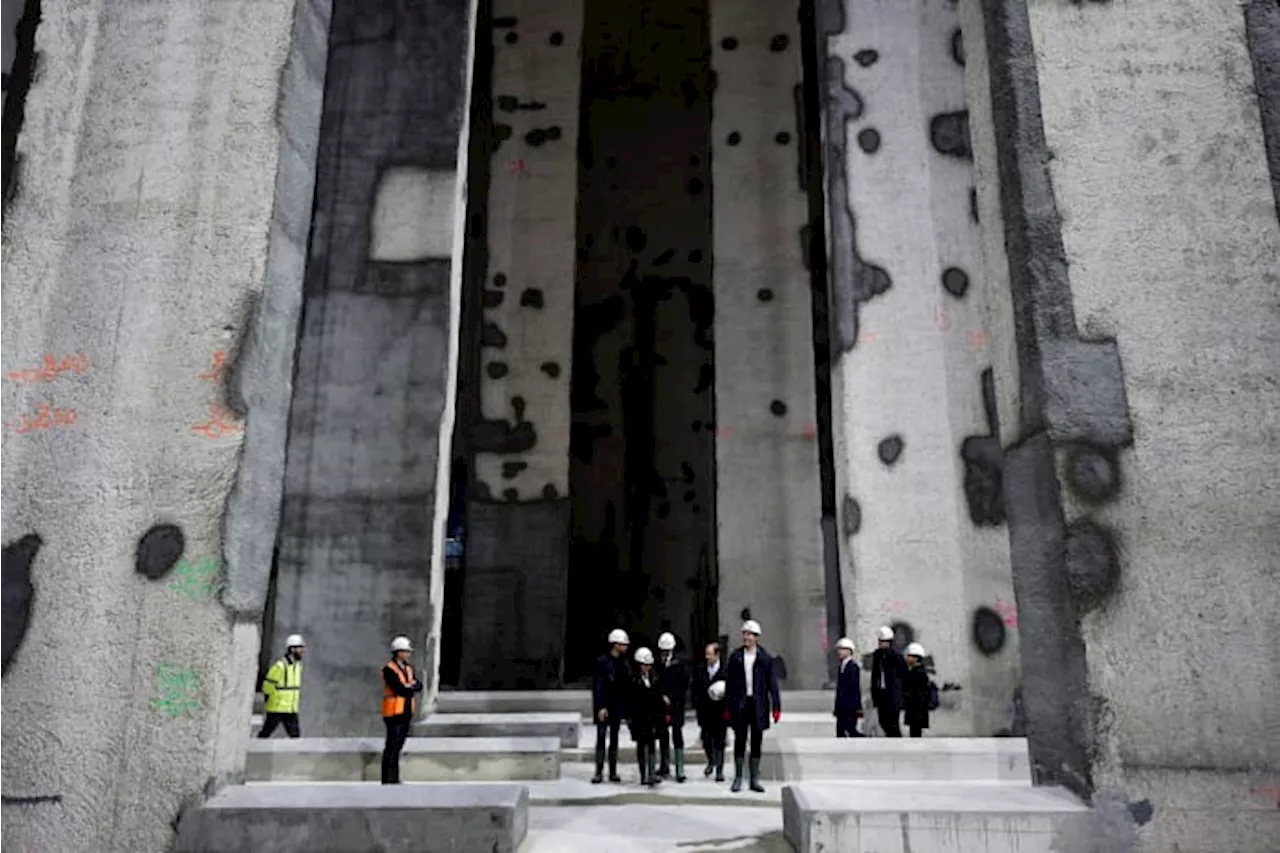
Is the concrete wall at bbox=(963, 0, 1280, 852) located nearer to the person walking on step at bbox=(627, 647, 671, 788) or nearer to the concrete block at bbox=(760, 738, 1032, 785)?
the concrete block at bbox=(760, 738, 1032, 785)

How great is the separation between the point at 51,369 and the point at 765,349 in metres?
10.1

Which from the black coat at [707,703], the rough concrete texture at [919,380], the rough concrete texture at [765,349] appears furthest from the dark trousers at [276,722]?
the rough concrete texture at [765,349]

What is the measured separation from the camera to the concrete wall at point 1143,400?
3.67 m

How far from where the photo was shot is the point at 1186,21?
4488 mm

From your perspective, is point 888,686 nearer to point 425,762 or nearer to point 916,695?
point 916,695

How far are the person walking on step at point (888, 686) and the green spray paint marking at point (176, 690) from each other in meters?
6.03

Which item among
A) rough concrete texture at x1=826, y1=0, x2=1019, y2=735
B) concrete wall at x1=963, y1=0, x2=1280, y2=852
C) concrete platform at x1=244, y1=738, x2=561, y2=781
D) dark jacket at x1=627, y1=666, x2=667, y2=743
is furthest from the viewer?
rough concrete texture at x1=826, y1=0, x2=1019, y2=735

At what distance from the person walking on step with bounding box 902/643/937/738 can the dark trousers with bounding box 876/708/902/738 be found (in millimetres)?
127

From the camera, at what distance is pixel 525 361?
545 inches

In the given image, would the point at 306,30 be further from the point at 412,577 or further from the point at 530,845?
the point at 412,577

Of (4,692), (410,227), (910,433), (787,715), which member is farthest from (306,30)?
(787,715)

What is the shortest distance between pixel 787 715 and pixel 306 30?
307 inches

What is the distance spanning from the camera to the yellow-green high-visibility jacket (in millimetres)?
8062

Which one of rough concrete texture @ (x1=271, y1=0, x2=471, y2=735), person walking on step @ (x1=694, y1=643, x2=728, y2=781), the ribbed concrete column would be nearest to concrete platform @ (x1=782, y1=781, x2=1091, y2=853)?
person walking on step @ (x1=694, y1=643, x2=728, y2=781)
